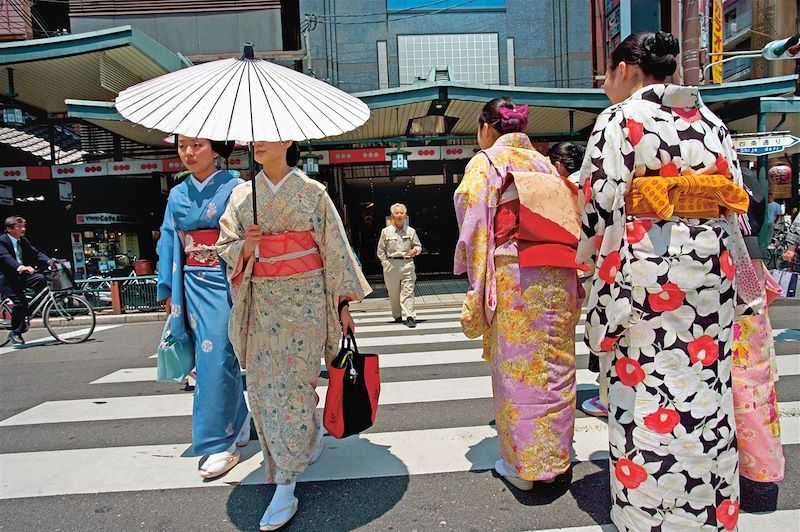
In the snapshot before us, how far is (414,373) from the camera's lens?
181 inches

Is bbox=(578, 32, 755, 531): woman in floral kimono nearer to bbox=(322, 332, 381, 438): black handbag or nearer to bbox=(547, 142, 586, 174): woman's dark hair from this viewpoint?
bbox=(322, 332, 381, 438): black handbag

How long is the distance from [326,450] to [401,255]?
4.40m

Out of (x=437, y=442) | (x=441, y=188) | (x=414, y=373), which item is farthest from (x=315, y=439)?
(x=441, y=188)

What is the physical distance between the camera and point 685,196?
1.76 m

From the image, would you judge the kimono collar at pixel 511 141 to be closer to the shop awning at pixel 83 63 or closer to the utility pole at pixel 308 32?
the shop awning at pixel 83 63

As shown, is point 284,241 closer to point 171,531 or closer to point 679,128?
point 171,531

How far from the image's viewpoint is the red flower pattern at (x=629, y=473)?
179 centimetres

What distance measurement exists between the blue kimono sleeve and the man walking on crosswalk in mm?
4567

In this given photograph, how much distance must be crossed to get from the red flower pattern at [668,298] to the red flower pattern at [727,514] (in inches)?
27.6

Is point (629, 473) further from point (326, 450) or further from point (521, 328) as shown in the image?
point (326, 450)

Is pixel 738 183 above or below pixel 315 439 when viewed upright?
above

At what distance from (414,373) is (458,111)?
7.24 m

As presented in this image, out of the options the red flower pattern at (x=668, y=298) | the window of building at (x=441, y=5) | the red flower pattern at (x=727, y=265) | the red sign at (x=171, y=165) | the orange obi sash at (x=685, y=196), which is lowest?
the red flower pattern at (x=668, y=298)

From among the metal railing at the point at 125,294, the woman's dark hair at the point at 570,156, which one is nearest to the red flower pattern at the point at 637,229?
the woman's dark hair at the point at 570,156
